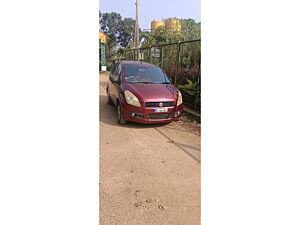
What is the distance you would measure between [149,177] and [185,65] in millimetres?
5622

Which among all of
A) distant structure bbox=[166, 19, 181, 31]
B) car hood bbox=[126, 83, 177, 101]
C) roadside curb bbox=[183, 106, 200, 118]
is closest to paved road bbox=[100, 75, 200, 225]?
car hood bbox=[126, 83, 177, 101]

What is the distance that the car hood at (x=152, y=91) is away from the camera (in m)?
4.15

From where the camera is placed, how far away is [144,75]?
200 inches

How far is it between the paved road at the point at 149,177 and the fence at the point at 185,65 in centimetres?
200

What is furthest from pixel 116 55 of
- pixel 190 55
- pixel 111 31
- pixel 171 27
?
pixel 190 55

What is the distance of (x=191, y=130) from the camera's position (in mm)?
4363

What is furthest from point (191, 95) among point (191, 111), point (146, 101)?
point (146, 101)

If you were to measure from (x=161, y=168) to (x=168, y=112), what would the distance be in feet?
5.84

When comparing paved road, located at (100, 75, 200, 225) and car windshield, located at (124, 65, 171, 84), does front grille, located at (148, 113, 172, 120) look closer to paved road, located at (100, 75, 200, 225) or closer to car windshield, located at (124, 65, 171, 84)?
paved road, located at (100, 75, 200, 225)

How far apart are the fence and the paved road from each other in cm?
200

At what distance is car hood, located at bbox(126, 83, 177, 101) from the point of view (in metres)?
4.15

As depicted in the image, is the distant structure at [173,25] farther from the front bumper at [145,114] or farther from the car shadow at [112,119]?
the front bumper at [145,114]

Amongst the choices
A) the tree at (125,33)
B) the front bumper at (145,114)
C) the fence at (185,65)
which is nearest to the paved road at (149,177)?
the front bumper at (145,114)

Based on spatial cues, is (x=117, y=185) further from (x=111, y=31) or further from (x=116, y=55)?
(x=111, y=31)
